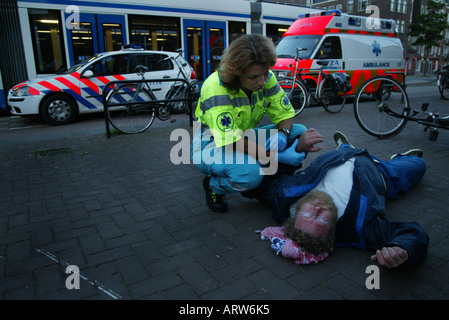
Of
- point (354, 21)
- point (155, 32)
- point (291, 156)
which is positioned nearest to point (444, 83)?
point (354, 21)

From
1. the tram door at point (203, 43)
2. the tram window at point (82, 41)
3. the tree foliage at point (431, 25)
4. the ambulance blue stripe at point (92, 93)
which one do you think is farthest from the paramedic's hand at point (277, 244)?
the tree foliage at point (431, 25)

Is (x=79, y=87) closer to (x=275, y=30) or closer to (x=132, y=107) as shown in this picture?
(x=132, y=107)

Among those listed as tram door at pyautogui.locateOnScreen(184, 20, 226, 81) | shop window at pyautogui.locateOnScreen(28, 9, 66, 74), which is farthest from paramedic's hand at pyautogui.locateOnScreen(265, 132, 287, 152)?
tram door at pyautogui.locateOnScreen(184, 20, 226, 81)

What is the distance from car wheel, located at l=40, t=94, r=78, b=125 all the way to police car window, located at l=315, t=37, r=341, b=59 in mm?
6809

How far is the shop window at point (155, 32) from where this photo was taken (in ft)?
34.1

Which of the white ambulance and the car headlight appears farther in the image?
the white ambulance

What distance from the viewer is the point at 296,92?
7660mm

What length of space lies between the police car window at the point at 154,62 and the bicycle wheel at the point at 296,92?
3.43 meters

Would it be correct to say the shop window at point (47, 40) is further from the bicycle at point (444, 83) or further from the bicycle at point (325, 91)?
the bicycle at point (444, 83)

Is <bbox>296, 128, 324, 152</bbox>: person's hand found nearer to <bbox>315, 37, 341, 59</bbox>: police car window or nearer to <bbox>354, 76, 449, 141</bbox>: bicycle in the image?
<bbox>354, 76, 449, 141</bbox>: bicycle

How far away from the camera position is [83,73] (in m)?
8.08

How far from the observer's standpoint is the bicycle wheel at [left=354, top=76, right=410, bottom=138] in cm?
523
